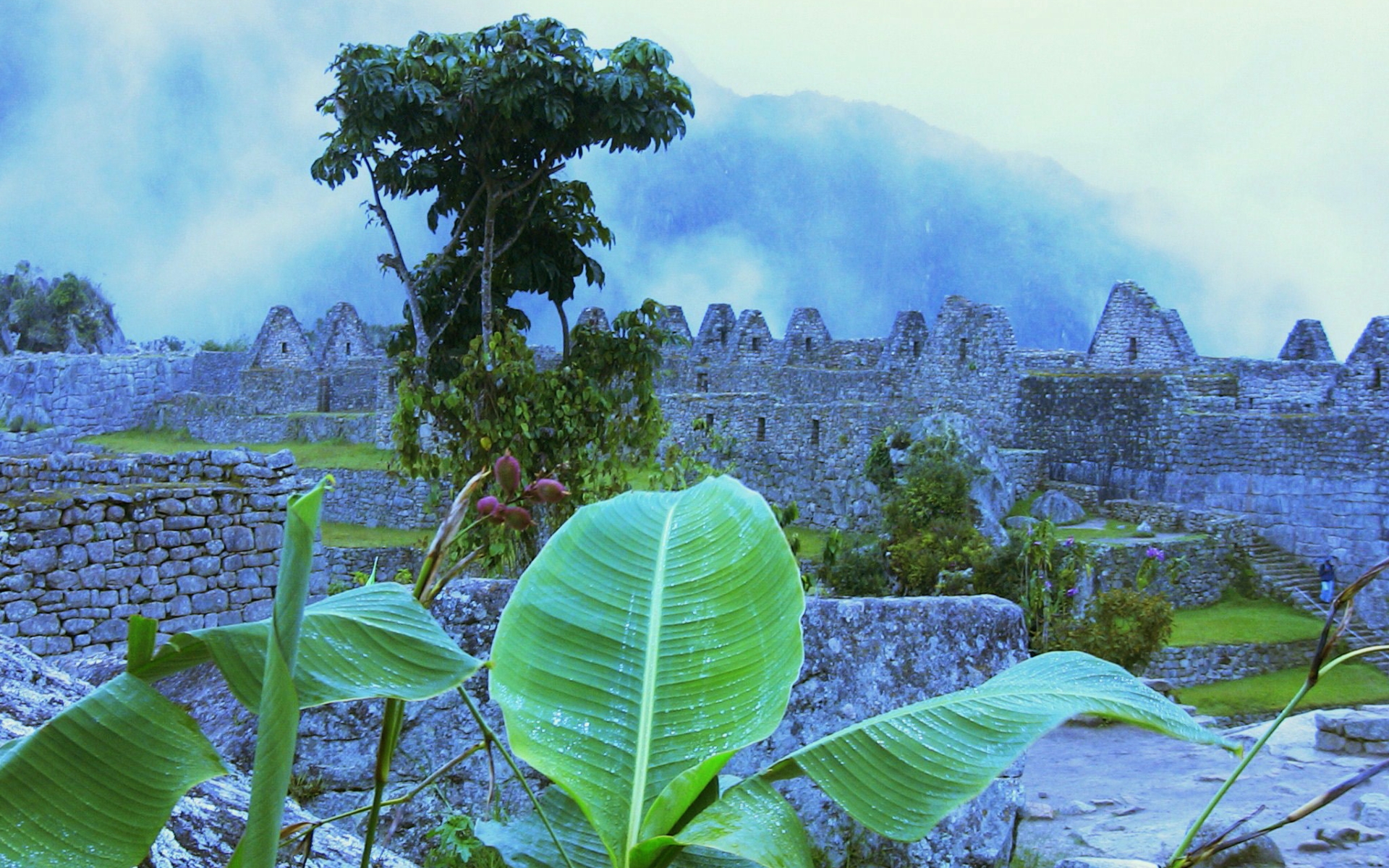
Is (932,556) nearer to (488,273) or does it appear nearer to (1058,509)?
(1058,509)

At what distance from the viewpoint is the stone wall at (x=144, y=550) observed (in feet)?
21.1

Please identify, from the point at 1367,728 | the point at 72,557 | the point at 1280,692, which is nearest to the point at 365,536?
the point at 72,557

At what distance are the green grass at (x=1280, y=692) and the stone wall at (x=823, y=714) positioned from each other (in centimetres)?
969

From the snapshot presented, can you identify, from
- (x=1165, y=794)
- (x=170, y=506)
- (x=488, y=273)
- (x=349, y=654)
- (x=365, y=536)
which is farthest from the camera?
(x=365, y=536)

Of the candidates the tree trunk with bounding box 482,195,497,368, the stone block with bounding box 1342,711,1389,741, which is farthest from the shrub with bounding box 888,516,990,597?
the tree trunk with bounding box 482,195,497,368

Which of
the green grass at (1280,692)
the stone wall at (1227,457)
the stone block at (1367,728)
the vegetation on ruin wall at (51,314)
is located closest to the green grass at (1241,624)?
the green grass at (1280,692)

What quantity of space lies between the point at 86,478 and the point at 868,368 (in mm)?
17892

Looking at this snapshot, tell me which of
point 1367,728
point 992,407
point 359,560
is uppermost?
point 992,407

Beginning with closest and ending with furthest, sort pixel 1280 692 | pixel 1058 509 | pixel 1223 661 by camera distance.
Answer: pixel 1280 692 < pixel 1223 661 < pixel 1058 509

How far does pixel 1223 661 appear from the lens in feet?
41.4

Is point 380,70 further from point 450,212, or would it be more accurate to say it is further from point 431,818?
point 431,818

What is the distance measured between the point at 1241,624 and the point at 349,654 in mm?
14703

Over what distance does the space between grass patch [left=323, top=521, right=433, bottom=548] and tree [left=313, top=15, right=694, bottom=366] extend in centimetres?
594

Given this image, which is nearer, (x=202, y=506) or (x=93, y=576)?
(x=93, y=576)
